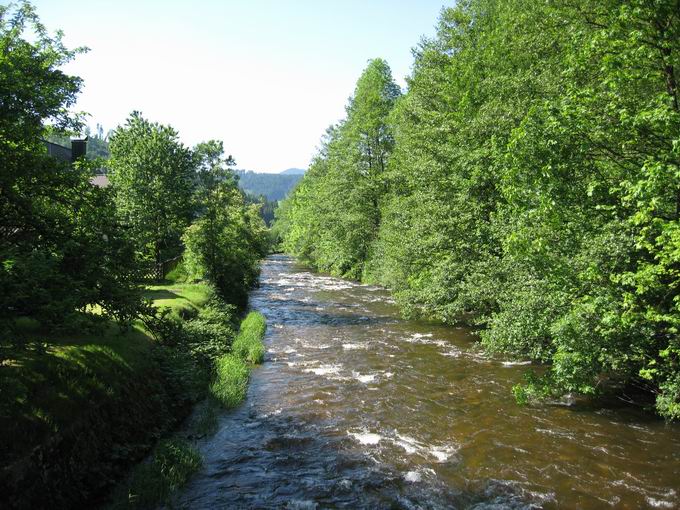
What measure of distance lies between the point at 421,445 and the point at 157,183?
29.5m

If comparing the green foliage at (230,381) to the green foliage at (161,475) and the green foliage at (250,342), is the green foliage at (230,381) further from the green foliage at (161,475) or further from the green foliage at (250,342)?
the green foliage at (161,475)

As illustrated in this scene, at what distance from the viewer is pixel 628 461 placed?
1020cm

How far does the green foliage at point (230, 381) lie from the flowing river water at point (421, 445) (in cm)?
40

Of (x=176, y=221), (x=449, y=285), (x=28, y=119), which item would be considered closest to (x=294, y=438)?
(x=28, y=119)

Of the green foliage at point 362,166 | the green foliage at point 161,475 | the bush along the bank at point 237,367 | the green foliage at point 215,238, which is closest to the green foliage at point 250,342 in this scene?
the bush along the bank at point 237,367

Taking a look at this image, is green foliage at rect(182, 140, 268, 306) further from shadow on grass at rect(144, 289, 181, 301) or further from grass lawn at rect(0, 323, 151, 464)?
grass lawn at rect(0, 323, 151, 464)

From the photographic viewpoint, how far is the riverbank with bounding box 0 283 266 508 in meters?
7.61

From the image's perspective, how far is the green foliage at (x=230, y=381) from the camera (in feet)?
47.0

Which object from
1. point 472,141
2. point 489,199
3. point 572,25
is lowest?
point 489,199

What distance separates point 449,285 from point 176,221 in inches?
919

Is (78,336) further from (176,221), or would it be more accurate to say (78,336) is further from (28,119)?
(176,221)

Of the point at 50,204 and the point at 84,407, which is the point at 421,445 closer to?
the point at 84,407

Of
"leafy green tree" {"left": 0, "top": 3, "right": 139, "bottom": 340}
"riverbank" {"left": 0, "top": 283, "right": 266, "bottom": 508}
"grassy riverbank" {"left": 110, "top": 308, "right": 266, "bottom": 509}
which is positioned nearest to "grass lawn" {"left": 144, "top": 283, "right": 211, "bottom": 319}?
"grassy riverbank" {"left": 110, "top": 308, "right": 266, "bottom": 509}

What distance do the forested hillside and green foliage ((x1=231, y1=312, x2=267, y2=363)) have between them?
8076mm
